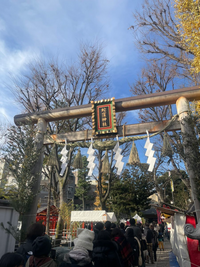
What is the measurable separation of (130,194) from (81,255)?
57.5 feet

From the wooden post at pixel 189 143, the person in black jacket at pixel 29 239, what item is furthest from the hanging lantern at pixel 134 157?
the person in black jacket at pixel 29 239

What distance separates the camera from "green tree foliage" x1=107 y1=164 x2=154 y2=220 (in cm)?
1923

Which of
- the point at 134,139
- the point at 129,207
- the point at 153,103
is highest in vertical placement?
the point at 153,103

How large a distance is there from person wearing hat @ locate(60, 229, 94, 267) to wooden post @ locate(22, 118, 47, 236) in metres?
3.91

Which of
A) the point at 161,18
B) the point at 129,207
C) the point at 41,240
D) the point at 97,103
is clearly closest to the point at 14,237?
the point at 41,240

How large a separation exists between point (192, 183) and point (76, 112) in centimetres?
455

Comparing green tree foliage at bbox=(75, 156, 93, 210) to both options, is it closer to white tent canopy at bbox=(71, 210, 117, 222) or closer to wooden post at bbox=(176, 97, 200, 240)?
white tent canopy at bbox=(71, 210, 117, 222)

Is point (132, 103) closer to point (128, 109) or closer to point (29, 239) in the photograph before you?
point (128, 109)

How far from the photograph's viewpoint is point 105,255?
9.00 feet

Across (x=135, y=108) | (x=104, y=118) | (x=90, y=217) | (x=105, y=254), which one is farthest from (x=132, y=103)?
(x=90, y=217)

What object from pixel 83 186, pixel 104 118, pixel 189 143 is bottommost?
pixel 189 143

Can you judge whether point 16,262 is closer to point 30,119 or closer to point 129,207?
point 30,119

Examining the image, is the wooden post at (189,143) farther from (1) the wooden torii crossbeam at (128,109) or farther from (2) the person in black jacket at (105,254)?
(2) the person in black jacket at (105,254)

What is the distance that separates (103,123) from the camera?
22.8 ft
